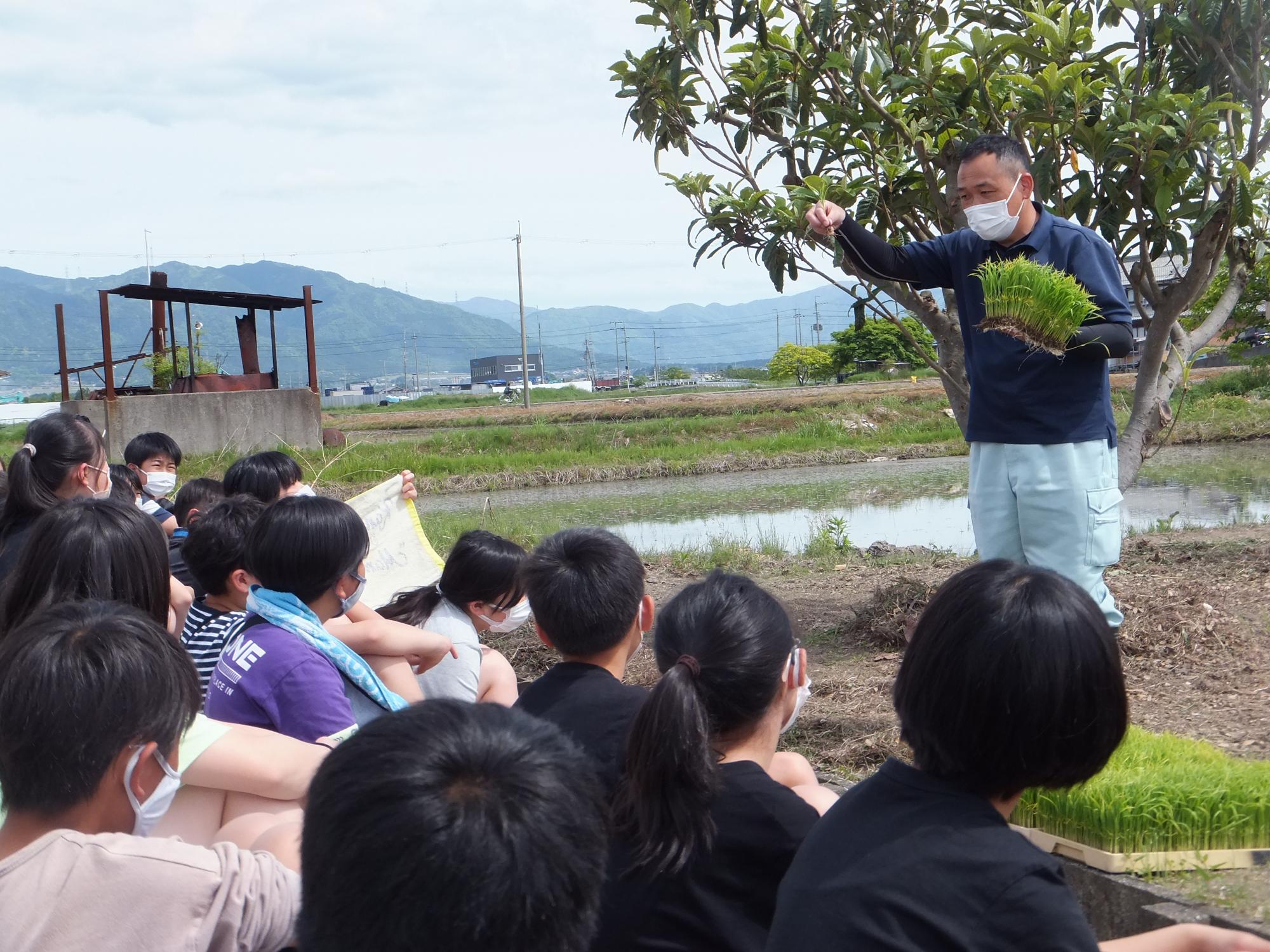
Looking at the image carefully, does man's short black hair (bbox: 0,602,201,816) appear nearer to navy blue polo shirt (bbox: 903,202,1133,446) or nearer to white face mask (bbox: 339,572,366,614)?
white face mask (bbox: 339,572,366,614)

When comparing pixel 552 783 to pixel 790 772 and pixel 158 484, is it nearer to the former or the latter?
pixel 790 772

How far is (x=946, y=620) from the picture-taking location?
1658 millimetres

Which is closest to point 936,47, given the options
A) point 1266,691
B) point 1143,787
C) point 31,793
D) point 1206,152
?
point 1206,152

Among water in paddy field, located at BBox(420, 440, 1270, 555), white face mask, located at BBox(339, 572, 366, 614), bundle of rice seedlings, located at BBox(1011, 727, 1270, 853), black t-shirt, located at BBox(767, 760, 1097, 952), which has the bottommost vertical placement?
water in paddy field, located at BBox(420, 440, 1270, 555)

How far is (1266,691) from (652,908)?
336 centimetres

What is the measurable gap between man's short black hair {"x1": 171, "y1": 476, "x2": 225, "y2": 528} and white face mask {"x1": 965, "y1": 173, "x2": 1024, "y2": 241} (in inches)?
126

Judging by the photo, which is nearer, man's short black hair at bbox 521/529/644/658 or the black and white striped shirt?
man's short black hair at bbox 521/529/644/658

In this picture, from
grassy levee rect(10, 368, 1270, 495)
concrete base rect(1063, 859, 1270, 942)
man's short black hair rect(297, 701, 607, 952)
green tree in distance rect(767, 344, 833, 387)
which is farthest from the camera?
green tree in distance rect(767, 344, 833, 387)

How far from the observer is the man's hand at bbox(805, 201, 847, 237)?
3.75 m

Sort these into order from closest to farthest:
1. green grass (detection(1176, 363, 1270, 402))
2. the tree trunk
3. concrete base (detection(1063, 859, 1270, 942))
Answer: concrete base (detection(1063, 859, 1270, 942))
the tree trunk
green grass (detection(1176, 363, 1270, 402))

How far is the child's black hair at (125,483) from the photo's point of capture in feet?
15.7

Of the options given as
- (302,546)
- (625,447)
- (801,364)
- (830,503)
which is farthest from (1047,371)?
(801,364)

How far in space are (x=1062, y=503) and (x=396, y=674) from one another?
2.21 metres

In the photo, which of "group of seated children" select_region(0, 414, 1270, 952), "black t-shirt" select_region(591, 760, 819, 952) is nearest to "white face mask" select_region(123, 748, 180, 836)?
"group of seated children" select_region(0, 414, 1270, 952)
